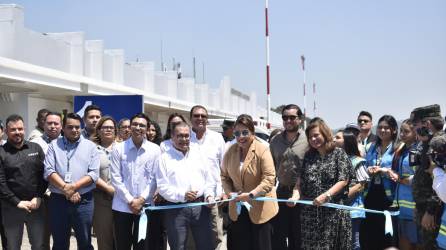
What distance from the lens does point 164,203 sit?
5.75 metres

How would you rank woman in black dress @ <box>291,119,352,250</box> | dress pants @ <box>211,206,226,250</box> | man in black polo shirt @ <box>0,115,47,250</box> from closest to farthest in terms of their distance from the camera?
woman in black dress @ <box>291,119,352,250</box>
man in black polo shirt @ <box>0,115,47,250</box>
dress pants @ <box>211,206,226,250</box>

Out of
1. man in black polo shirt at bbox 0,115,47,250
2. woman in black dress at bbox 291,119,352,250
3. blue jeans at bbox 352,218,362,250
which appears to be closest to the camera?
woman in black dress at bbox 291,119,352,250

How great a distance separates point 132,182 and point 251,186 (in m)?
1.36

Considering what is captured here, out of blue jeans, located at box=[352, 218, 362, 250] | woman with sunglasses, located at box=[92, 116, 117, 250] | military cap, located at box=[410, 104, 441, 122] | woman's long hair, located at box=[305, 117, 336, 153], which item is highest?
military cap, located at box=[410, 104, 441, 122]

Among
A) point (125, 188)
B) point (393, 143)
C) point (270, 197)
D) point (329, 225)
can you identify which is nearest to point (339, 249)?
point (329, 225)

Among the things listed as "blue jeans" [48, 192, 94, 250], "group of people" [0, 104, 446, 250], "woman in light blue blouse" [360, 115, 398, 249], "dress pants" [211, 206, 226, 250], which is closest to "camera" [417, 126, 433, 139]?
"group of people" [0, 104, 446, 250]

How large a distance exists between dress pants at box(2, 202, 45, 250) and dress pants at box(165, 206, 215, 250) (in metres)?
1.54

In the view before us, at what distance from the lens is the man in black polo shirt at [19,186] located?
567 cm

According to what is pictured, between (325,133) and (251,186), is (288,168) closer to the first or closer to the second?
(251,186)

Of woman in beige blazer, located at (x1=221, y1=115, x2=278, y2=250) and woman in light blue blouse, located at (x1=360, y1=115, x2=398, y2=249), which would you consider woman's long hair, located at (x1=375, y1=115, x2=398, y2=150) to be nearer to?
woman in light blue blouse, located at (x1=360, y1=115, x2=398, y2=249)

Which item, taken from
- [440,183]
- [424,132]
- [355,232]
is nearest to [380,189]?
[355,232]

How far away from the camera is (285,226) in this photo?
20.0ft

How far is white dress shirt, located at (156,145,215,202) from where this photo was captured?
18.2ft

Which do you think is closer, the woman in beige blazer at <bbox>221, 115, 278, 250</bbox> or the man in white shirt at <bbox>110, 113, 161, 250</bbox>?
the woman in beige blazer at <bbox>221, 115, 278, 250</bbox>
